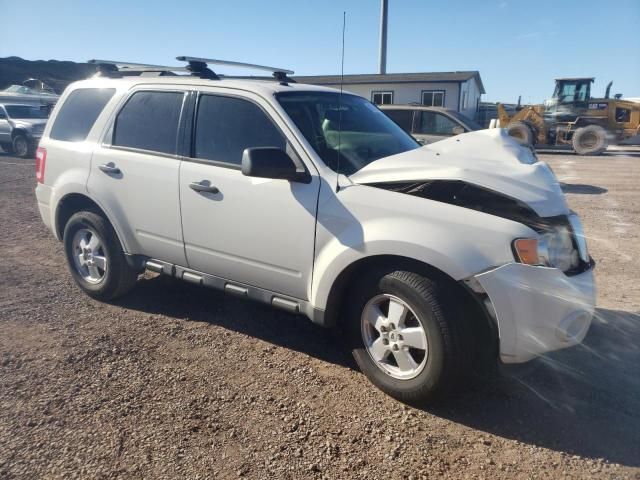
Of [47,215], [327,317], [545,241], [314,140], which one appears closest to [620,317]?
[545,241]

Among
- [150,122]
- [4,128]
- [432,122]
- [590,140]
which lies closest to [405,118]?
[432,122]

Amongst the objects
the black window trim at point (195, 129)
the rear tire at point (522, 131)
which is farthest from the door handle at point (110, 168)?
the rear tire at point (522, 131)

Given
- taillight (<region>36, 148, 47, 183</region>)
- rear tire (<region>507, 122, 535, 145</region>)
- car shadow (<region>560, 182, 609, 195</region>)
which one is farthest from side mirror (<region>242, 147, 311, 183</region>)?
rear tire (<region>507, 122, 535, 145</region>)

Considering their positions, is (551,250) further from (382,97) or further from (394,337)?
(382,97)

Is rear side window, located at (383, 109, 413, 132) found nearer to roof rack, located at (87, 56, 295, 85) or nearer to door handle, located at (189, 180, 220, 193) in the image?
roof rack, located at (87, 56, 295, 85)

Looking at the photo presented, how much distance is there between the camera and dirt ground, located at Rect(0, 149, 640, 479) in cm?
264

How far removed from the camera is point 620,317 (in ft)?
14.4

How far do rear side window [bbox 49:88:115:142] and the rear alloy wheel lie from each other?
48.4ft

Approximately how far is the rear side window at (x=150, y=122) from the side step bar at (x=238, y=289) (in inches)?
36.9

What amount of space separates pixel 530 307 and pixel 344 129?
1.91 metres

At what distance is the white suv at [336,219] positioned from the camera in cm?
287

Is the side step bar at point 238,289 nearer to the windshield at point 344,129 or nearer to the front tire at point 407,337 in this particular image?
the front tire at point 407,337

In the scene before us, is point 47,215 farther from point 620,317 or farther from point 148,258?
point 620,317

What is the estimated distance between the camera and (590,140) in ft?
69.0
